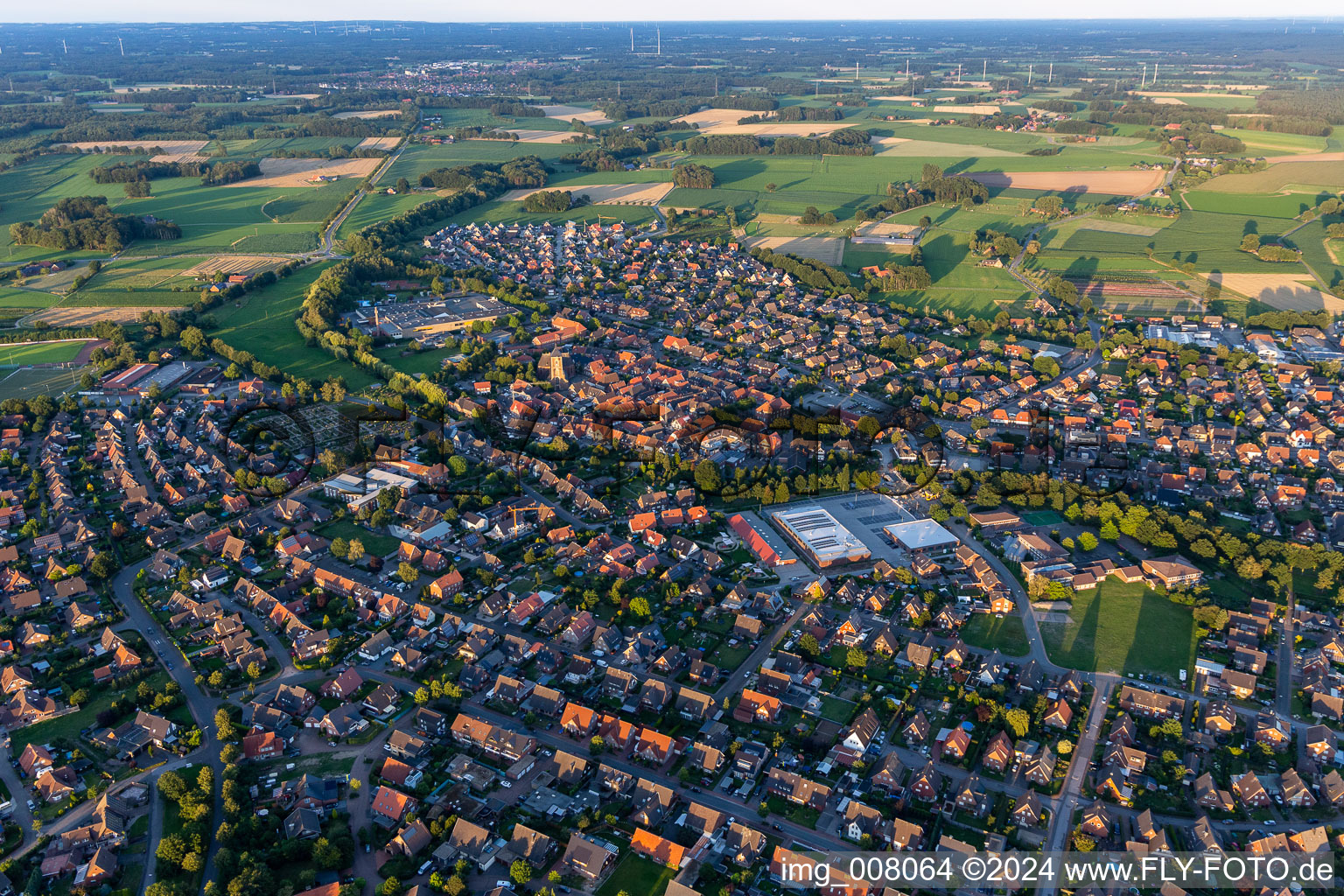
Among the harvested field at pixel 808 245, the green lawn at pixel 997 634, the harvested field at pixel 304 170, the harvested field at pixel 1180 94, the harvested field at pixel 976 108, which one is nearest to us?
the green lawn at pixel 997 634

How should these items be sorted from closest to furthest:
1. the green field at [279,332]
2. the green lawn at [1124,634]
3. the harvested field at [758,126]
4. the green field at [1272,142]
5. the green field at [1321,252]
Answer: the green lawn at [1124,634] < the green field at [279,332] < the green field at [1321,252] < the green field at [1272,142] < the harvested field at [758,126]

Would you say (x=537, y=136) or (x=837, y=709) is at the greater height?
(x=537, y=136)

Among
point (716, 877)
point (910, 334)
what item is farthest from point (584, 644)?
point (910, 334)

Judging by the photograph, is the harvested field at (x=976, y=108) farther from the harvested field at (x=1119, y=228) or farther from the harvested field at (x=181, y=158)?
the harvested field at (x=181, y=158)

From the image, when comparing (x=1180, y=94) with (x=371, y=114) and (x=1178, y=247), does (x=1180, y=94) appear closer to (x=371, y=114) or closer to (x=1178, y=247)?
(x=1178, y=247)

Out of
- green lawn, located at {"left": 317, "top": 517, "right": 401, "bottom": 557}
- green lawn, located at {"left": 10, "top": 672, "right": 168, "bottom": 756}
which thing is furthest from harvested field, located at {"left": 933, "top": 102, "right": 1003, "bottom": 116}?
green lawn, located at {"left": 10, "top": 672, "right": 168, "bottom": 756}

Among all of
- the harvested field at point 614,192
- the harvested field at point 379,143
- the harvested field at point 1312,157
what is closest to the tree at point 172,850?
the harvested field at point 614,192

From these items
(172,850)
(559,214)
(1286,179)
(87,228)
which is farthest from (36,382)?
(1286,179)
